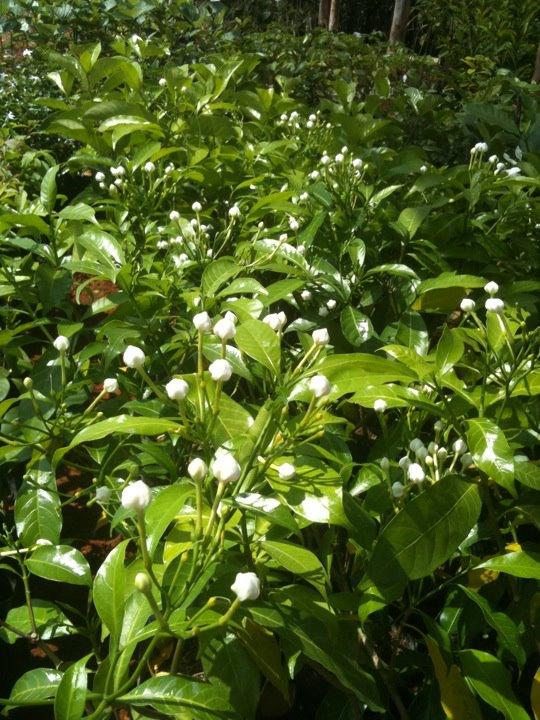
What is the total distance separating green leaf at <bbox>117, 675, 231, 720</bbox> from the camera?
0.88 metres

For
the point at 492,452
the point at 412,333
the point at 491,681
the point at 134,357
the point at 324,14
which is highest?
the point at 134,357

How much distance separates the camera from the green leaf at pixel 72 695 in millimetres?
888

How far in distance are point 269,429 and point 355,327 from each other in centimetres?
65

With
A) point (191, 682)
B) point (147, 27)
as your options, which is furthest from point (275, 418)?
point (147, 27)

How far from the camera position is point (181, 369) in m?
1.65

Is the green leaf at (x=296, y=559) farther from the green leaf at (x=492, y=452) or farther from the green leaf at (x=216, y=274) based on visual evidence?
the green leaf at (x=216, y=274)

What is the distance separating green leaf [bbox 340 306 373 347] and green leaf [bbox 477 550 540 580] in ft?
1.88

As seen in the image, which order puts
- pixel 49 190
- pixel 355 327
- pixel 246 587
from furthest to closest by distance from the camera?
pixel 49 190 → pixel 355 327 → pixel 246 587

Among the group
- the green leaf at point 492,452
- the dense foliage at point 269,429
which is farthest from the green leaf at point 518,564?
the green leaf at point 492,452

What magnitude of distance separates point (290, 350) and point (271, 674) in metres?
0.77

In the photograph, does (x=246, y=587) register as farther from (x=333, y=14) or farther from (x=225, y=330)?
(x=333, y=14)

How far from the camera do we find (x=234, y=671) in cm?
105

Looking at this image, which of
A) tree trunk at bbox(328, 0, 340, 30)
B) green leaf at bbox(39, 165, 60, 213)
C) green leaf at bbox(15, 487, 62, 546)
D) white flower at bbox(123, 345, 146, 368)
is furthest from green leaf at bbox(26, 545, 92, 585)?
tree trunk at bbox(328, 0, 340, 30)

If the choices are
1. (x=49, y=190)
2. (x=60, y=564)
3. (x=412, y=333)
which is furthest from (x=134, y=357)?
(x=49, y=190)
